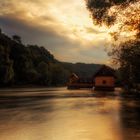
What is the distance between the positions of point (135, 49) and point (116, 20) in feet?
48.9

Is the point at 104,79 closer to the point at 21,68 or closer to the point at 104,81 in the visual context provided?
the point at 104,81

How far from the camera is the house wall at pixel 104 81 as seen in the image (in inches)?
4230

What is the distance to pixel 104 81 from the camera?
356 ft

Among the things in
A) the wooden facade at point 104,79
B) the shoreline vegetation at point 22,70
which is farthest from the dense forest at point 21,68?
the wooden facade at point 104,79

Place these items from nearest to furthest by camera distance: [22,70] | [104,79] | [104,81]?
1. [104,81]
2. [104,79]
3. [22,70]

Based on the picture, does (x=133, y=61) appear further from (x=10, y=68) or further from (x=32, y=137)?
(x=10, y=68)

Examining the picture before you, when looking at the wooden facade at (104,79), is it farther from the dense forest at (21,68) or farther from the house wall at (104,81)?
the dense forest at (21,68)

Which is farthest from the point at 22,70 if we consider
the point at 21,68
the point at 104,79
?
the point at 104,79

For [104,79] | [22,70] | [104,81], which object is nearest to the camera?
[104,81]

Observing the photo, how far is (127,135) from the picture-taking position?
50.0ft

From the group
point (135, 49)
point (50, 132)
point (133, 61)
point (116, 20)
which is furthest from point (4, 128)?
point (133, 61)

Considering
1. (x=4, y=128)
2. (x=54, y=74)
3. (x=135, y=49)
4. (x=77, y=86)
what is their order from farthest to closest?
1. (x=54, y=74)
2. (x=77, y=86)
3. (x=135, y=49)
4. (x=4, y=128)

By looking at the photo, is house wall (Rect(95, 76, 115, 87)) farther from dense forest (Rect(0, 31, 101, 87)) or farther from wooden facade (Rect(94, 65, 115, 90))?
dense forest (Rect(0, 31, 101, 87))

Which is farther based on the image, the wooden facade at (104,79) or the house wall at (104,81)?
the house wall at (104,81)
